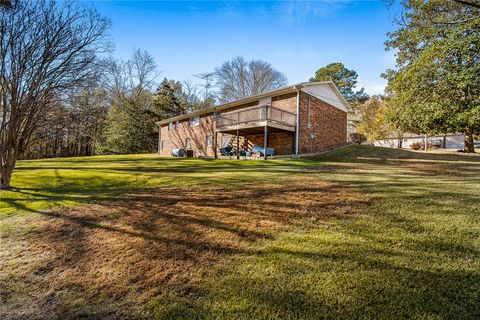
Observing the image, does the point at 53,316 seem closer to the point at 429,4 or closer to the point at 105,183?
the point at 105,183

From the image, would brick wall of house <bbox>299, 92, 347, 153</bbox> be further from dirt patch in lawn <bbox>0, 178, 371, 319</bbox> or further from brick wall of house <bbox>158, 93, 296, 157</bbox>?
dirt patch in lawn <bbox>0, 178, 371, 319</bbox>

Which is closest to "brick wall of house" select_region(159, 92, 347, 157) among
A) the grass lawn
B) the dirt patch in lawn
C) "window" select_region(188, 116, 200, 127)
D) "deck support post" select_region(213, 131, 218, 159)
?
"window" select_region(188, 116, 200, 127)

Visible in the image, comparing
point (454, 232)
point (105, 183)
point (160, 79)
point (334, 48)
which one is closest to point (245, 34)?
point (334, 48)

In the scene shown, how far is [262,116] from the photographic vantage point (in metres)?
15.1

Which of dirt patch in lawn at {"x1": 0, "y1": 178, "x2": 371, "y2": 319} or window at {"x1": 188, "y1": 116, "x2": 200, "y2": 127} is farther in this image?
window at {"x1": 188, "y1": 116, "x2": 200, "y2": 127}

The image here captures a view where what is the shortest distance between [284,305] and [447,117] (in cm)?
1795

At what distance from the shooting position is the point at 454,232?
359 centimetres

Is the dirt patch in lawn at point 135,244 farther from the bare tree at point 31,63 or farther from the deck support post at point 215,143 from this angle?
the deck support post at point 215,143

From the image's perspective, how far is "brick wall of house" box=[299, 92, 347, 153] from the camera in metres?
16.4

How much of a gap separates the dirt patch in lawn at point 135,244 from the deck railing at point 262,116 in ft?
30.0

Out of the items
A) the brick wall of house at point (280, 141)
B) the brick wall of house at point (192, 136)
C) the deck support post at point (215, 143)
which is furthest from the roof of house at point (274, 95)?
the brick wall of house at point (280, 141)

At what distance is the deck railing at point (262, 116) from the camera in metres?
14.9

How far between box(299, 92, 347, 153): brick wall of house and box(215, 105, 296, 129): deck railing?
1.00 metres

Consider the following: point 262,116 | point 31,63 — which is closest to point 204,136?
point 262,116
